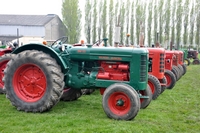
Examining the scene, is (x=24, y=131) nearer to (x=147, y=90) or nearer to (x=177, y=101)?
(x=147, y=90)

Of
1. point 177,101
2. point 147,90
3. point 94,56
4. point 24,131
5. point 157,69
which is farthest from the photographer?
point 157,69

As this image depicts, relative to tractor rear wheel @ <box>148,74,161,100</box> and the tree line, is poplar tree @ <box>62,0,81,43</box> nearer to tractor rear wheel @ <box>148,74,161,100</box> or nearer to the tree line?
the tree line

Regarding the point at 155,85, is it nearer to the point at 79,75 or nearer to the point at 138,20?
the point at 79,75

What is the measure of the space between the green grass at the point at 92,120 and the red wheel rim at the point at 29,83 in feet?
1.14

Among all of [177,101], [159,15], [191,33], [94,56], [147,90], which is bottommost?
[177,101]

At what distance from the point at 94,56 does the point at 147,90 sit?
1293 millimetres

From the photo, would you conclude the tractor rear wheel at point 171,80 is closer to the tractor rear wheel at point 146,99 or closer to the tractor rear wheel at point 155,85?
the tractor rear wheel at point 155,85

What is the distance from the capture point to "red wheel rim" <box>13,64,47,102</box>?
209 inches

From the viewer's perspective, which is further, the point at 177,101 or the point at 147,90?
the point at 177,101

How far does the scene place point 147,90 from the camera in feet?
18.5

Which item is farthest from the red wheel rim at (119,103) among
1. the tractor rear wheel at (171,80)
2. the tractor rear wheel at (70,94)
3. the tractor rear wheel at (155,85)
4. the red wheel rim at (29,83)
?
the tractor rear wheel at (171,80)

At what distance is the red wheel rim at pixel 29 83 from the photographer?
5.31m

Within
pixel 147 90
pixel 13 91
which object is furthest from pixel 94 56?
pixel 13 91

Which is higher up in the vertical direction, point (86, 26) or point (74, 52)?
Answer: point (86, 26)
